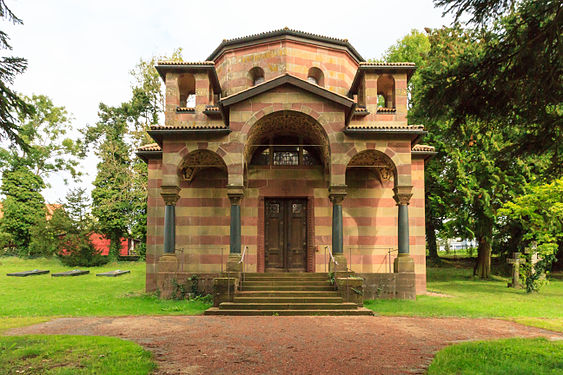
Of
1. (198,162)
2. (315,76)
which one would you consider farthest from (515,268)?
(198,162)

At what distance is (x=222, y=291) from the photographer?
1373 cm

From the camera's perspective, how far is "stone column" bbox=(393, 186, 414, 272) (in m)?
15.9

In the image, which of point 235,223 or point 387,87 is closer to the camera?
point 235,223

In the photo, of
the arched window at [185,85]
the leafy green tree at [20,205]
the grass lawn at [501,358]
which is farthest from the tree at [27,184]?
A: the grass lawn at [501,358]

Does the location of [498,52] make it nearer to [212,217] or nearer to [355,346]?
[355,346]

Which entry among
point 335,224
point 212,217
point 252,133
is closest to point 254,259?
point 212,217

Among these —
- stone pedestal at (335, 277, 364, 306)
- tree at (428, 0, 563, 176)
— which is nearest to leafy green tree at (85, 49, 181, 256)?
stone pedestal at (335, 277, 364, 306)

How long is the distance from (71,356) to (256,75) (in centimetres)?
1685

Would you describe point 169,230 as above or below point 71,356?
above

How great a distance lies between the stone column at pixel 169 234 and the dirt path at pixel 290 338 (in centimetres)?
364

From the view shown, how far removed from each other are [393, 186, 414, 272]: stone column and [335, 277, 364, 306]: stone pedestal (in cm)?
260

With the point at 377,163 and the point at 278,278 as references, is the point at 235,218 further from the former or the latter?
the point at 377,163

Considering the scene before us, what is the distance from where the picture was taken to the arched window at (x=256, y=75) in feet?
69.6

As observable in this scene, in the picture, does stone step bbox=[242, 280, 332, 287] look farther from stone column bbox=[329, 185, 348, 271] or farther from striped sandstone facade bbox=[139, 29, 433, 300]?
striped sandstone facade bbox=[139, 29, 433, 300]
